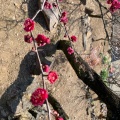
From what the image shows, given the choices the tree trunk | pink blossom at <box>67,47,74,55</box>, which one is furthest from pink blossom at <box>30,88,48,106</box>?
pink blossom at <box>67,47,74,55</box>

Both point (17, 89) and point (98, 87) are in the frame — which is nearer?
point (98, 87)

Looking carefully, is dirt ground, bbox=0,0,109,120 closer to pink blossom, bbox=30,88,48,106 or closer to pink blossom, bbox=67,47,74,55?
pink blossom, bbox=67,47,74,55

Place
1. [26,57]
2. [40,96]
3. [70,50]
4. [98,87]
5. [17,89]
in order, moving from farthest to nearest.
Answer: [26,57], [17,89], [70,50], [98,87], [40,96]

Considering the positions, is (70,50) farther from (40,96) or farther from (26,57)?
(40,96)

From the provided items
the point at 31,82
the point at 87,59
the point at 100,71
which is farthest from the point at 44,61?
the point at 100,71

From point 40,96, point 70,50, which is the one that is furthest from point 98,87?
point 40,96

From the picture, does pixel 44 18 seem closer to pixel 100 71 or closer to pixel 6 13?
pixel 6 13
